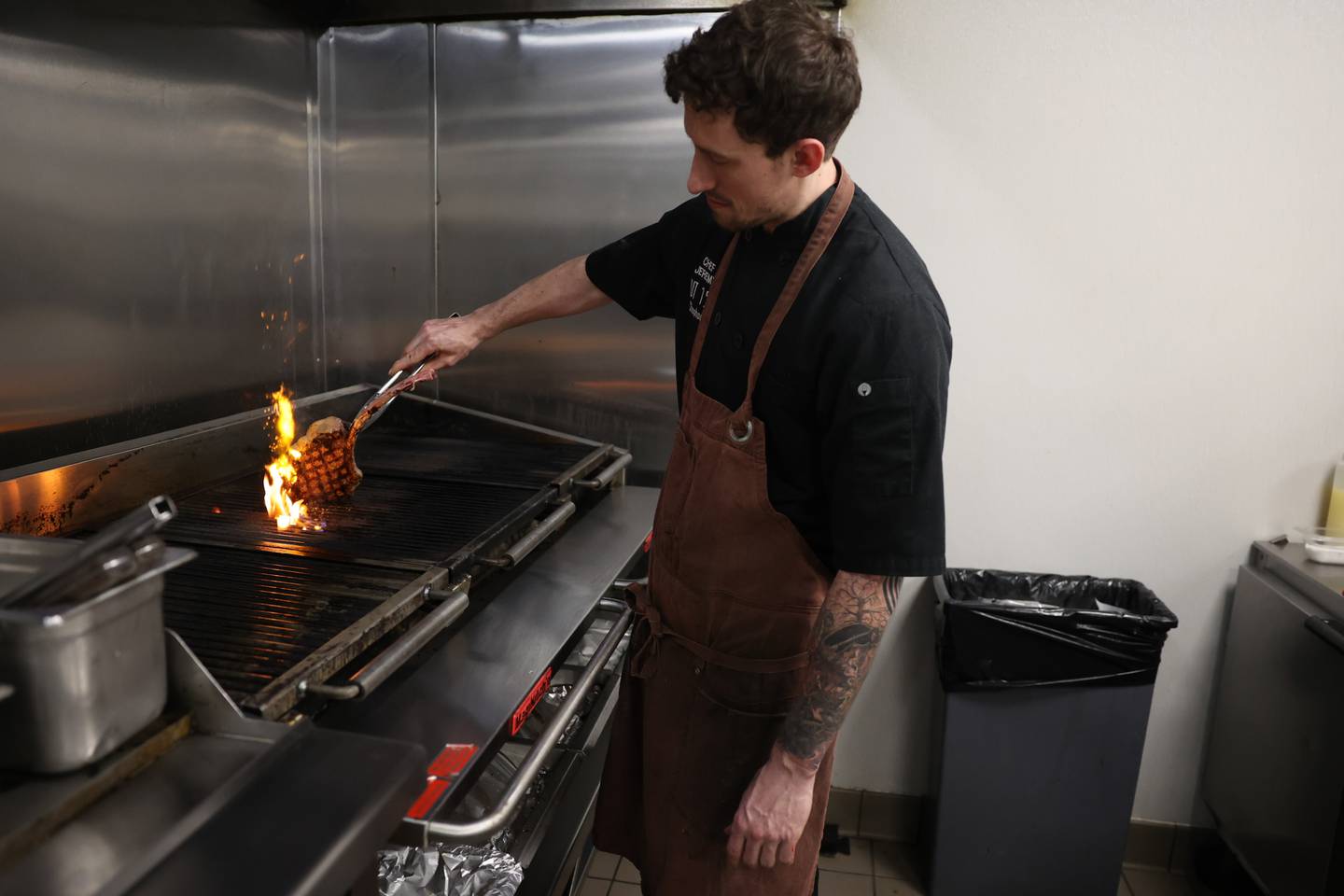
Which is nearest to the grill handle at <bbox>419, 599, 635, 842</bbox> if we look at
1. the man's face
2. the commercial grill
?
the commercial grill

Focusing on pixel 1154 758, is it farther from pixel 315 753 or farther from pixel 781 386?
pixel 315 753

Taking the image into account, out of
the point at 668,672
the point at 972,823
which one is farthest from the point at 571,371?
the point at 972,823

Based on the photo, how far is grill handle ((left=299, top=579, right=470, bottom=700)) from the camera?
1.01 meters

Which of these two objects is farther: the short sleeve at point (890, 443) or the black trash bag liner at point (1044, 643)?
the black trash bag liner at point (1044, 643)

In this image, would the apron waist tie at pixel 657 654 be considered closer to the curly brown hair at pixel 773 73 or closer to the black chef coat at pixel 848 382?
the black chef coat at pixel 848 382

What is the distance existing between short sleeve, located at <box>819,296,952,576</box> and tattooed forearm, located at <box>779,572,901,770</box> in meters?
0.04

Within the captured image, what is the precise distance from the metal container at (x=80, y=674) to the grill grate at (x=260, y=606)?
0.12 m

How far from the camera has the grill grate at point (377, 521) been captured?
1397 mm

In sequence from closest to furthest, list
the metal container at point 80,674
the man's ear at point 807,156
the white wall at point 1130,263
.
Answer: the metal container at point 80,674 < the man's ear at point 807,156 < the white wall at point 1130,263

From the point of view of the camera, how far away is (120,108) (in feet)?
5.58

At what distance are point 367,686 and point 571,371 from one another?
4.56 feet

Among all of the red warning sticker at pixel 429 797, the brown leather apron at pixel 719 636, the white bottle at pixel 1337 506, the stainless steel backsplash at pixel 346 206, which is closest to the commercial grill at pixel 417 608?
the red warning sticker at pixel 429 797

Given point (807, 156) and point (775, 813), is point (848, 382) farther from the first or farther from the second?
point (775, 813)

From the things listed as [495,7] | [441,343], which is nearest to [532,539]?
[441,343]
